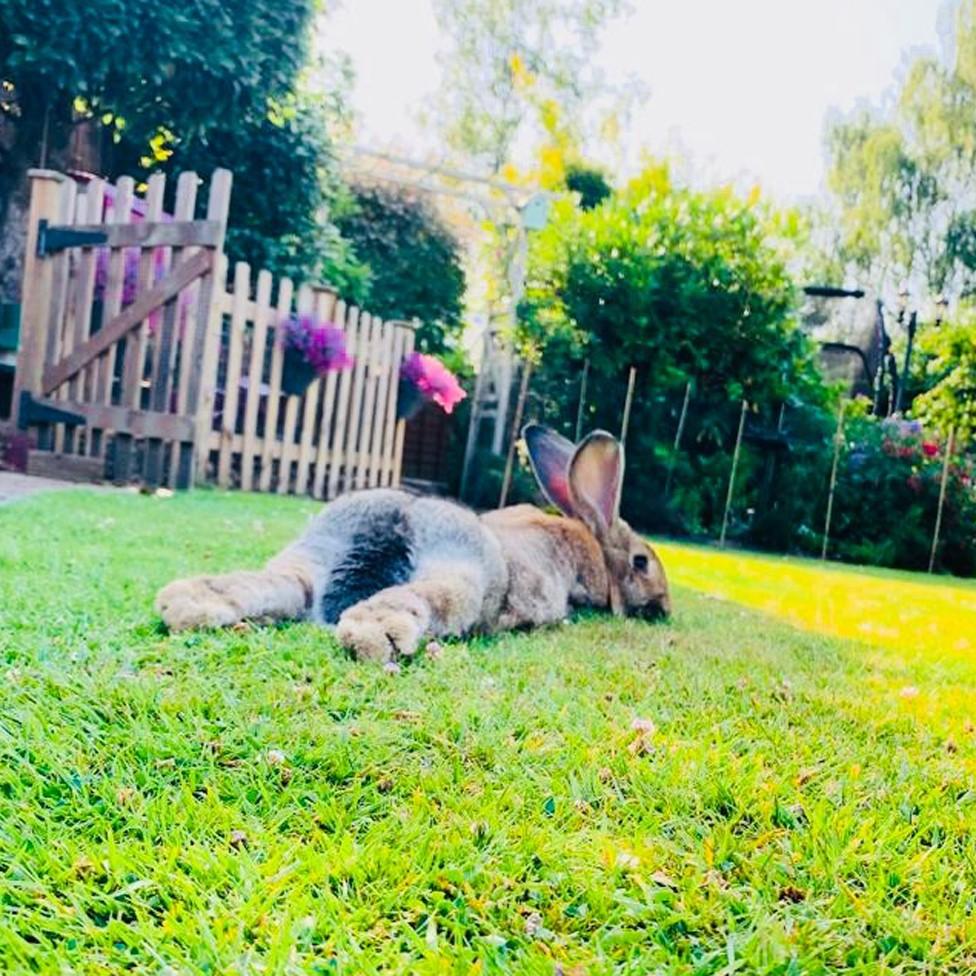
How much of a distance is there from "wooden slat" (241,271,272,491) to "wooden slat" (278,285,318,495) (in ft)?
1.28

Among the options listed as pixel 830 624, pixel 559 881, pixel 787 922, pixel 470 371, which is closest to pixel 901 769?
pixel 787 922

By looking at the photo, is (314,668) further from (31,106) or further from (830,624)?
(31,106)

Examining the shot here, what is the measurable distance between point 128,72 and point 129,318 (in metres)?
4.08

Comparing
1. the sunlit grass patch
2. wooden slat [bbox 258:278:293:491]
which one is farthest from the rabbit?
wooden slat [bbox 258:278:293:491]

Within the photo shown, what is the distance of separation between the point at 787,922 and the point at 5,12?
35.2 ft

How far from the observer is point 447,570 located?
281 centimetres

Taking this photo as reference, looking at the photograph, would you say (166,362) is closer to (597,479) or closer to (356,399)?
(356,399)

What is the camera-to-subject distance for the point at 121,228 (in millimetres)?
7113

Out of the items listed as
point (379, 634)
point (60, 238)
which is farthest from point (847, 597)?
point (60, 238)

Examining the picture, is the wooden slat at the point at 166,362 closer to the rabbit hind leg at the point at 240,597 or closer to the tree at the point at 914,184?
the rabbit hind leg at the point at 240,597

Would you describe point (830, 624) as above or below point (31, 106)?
below

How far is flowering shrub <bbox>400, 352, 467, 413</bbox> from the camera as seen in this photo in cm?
963

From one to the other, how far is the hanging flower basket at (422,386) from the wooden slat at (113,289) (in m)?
3.28

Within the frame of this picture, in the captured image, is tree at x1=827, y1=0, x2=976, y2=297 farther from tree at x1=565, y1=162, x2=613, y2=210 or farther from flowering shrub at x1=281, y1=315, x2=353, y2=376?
flowering shrub at x1=281, y1=315, x2=353, y2=376
